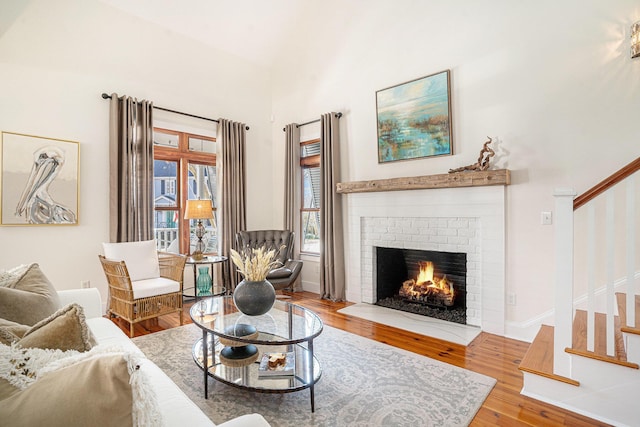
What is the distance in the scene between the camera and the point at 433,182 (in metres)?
3.56

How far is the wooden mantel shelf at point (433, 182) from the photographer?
3148 millimetres

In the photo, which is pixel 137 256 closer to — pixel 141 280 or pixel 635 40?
pixel 141 280

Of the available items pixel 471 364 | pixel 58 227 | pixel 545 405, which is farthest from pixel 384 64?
pixel 58 227

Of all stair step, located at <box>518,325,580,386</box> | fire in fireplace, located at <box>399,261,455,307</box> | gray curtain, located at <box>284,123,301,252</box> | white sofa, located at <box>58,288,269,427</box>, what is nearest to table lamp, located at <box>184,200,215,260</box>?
gray curtain, located at <box>284,123,301,252</box>

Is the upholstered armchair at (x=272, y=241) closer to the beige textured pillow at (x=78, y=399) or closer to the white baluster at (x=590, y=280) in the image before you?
the white baluster at (x=590, y=280)

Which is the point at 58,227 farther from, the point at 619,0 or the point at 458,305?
the point at 619,0

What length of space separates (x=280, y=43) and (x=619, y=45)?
13.2 ft

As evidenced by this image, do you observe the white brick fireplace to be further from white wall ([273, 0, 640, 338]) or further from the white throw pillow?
the white throw pillow

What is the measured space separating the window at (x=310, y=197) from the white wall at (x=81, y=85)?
1673 mm

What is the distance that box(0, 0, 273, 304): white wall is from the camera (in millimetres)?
3408

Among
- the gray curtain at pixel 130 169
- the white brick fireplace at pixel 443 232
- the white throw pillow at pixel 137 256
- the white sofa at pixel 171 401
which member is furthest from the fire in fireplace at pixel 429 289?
the gray curtain at pixel 130 169

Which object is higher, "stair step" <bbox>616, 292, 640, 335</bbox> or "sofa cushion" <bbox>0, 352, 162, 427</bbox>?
"sofa cushion" <bbox>0, 352, 162, 427</bbox>

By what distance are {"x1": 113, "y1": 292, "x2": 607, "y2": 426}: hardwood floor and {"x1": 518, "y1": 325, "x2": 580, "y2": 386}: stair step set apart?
0.57 ft

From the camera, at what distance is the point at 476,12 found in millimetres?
3439
